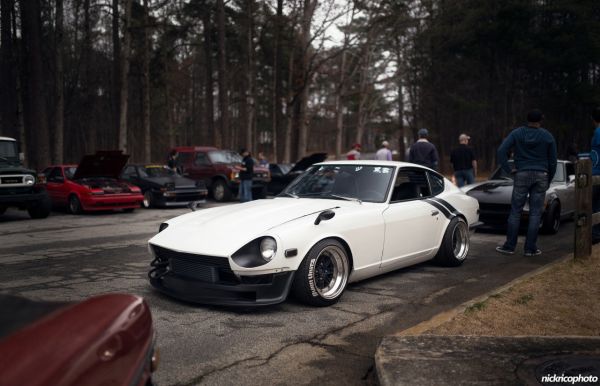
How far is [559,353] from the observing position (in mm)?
3357

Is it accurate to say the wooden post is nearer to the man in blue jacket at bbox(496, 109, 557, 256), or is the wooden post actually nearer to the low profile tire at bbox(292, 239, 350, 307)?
the man in blue jacket at bbox(496, 109, 557, 256)

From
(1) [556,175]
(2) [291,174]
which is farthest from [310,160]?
(1) [556,175]

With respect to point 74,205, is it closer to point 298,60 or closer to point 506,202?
point 506,202

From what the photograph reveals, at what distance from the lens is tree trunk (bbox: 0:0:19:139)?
2448 cm

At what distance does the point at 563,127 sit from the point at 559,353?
1169 inches

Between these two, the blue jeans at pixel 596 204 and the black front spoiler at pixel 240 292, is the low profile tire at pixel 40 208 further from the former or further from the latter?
the blue jeans at pixel 596 204

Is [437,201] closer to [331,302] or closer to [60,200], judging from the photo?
[331,302]

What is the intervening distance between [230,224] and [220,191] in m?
13.1

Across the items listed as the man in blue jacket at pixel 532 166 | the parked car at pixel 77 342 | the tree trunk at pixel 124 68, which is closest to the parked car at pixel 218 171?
the tree trunk at pixel 124 68

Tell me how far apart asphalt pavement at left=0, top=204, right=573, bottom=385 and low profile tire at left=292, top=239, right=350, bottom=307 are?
0.39 ft

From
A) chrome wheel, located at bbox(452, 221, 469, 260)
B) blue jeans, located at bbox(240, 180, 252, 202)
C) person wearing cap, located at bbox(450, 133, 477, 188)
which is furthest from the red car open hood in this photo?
chrome wheel, located at bbox(452, 221, 469, 260)

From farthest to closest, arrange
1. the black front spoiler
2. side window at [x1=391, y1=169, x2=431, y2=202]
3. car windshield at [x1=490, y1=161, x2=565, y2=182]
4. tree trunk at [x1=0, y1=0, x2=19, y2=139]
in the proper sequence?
tree trunk at [x1=0, y1=0, x2=19, y2=139] < car windshield at [x1=490, y1=161, x2=565, y2=182] < side window at [x1=391, y1=169, x2=431, y2=202] < the black front spoiler

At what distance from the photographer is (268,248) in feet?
15.0

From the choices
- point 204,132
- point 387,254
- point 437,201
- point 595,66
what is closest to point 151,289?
point 387,254
